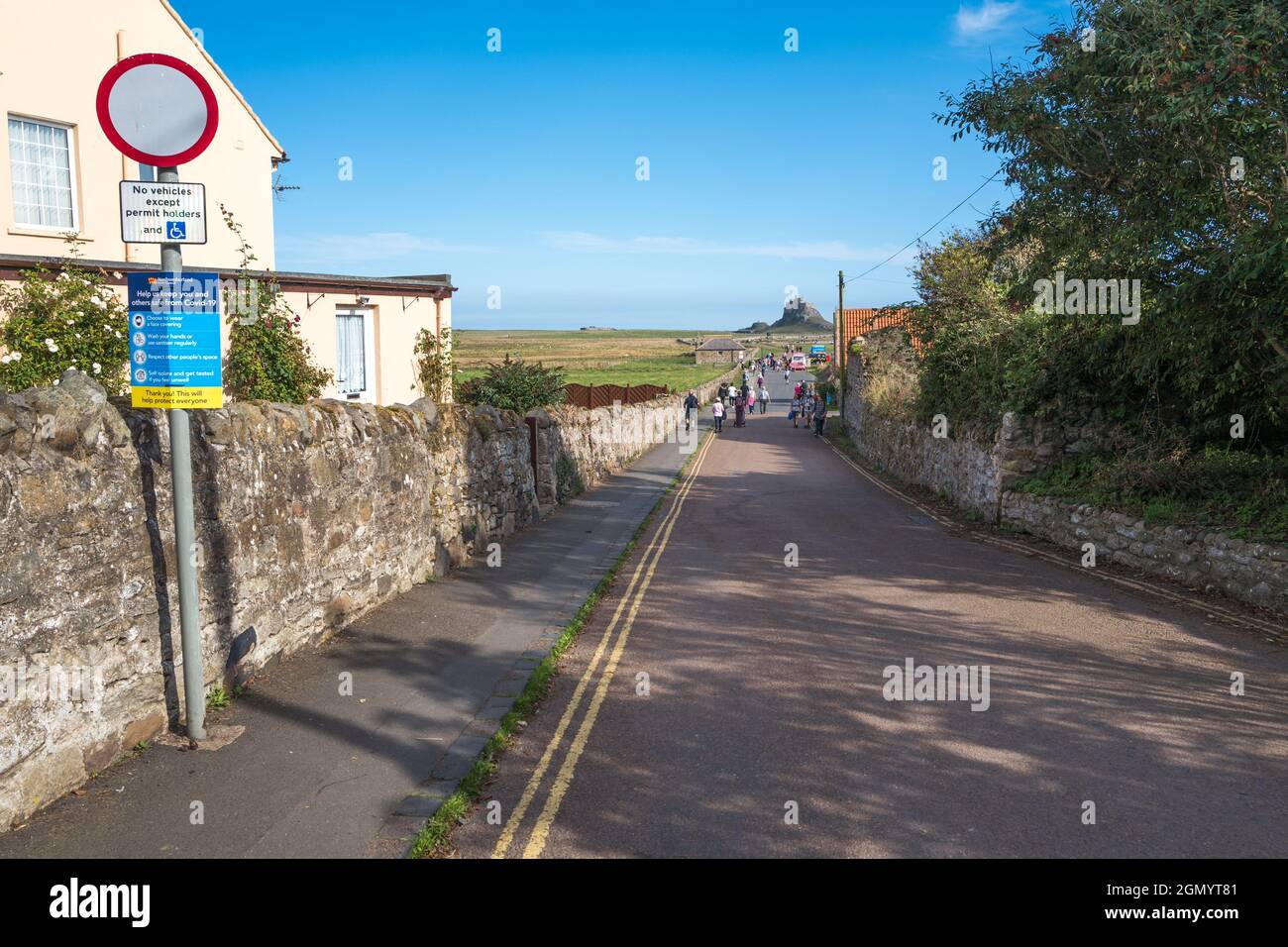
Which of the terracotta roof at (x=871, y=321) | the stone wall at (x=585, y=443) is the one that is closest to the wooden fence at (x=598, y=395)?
the stone wall at (x=585, y=443)

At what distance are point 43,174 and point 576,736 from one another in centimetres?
1476

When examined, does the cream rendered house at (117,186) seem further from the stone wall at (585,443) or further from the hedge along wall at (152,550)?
the hedge along wall at (152,550)

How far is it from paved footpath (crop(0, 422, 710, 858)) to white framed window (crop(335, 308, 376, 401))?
853 centimetres

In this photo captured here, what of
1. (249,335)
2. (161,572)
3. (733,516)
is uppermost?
(249,335)

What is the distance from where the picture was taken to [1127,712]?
675 cm

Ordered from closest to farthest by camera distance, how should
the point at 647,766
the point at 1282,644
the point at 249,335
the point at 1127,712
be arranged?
the point at 647,766
the point at 1127,712
the point at 1282,644
the point at 249,335

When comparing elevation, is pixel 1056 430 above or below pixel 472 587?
above

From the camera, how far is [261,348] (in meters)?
15.2

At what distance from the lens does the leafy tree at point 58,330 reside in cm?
1188

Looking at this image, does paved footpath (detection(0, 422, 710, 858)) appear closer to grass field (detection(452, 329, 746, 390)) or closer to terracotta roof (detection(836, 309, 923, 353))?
grass field (detection(452, 329, 746, 390))

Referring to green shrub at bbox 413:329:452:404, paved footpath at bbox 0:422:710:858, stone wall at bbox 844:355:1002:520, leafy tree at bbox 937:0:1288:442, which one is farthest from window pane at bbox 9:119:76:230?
stone wall at bbox 844:355:1002:520
